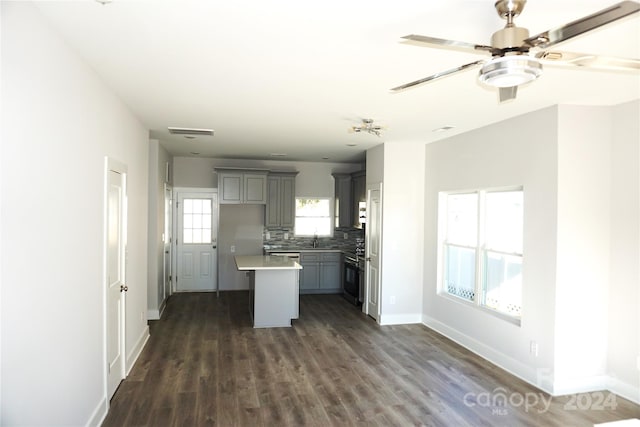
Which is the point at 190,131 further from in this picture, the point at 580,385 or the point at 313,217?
the point at 580,385

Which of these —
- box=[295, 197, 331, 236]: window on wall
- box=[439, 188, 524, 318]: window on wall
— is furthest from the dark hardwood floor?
box=[295, 197, 331, 236]: window on wall

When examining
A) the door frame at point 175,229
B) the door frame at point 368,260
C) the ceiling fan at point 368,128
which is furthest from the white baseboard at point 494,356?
the door frame at point 175,229

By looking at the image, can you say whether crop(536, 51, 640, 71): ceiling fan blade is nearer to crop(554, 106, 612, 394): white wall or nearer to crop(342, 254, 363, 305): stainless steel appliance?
crop(554, 106, 612, 394): white wall

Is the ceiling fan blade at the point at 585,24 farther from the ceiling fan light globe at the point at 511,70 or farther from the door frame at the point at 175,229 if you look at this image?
the door frame at the point at 175,229

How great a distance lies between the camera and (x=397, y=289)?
6.37m

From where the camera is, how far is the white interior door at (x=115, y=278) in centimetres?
358

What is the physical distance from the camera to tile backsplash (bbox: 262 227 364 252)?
28.8ft

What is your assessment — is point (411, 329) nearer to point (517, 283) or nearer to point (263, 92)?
point (517, 283)

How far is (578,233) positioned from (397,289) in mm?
2872

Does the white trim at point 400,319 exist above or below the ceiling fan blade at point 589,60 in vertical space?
below

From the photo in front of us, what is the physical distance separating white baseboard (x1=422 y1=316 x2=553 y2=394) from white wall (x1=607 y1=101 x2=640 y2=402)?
0.66 m

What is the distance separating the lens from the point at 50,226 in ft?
7.69

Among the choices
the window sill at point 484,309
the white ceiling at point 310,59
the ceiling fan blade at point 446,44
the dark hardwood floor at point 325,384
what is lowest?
the dark hardwood floor at point 325,384

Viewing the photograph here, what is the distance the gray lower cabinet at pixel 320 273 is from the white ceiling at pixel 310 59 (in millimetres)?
3901
